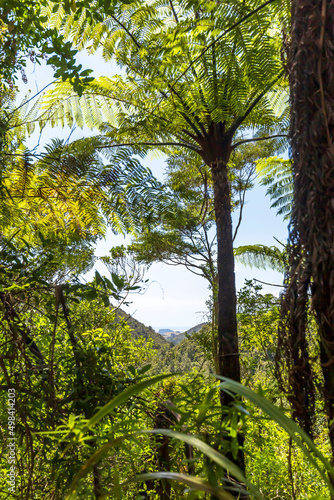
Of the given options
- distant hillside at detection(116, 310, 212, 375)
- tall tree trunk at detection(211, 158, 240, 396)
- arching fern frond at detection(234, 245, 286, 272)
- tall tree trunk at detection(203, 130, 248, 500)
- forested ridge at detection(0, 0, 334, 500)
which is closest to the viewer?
forested ridge at detection(0, 0, 334, 500)

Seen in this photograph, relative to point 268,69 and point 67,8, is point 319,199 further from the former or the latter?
point 268,69

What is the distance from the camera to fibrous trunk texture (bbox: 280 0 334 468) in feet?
2.15

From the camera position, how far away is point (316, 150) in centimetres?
71

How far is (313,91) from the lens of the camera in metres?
0.74

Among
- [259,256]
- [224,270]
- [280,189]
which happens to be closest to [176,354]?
[259,256]

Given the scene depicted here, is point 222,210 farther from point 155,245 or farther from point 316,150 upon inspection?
point 155,245

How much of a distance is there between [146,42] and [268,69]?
1191 millimetres

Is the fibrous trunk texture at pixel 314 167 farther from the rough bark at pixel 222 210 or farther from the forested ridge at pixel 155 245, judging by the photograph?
the rough bark at pixel 222 210

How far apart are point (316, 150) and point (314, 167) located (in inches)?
1.6

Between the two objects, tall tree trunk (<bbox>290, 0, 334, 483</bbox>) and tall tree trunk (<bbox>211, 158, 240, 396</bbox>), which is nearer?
tall tree trunk (<bbox>290, 0, 334, 483</bbox>)

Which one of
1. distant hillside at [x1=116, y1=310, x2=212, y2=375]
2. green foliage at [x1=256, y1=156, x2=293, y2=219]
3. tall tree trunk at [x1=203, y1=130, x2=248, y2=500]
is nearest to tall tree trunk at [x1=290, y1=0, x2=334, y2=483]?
→ distant hillside at [x1=116, y1=310, x2=212, y2=375]

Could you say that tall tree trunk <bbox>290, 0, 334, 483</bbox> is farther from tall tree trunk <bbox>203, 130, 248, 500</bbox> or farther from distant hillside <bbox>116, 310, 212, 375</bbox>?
tall tree trunk <bbox>203, 130, 248, 500</bbox>

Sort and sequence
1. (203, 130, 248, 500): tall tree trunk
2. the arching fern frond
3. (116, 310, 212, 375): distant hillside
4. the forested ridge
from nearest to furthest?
the forested ridge < (203, 130, 248, 500): tall tree trunk < (116, 310, 212, 375): distant hillside < the arching fern frond

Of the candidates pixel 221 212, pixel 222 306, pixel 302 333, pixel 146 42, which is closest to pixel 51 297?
pixel 302 333
